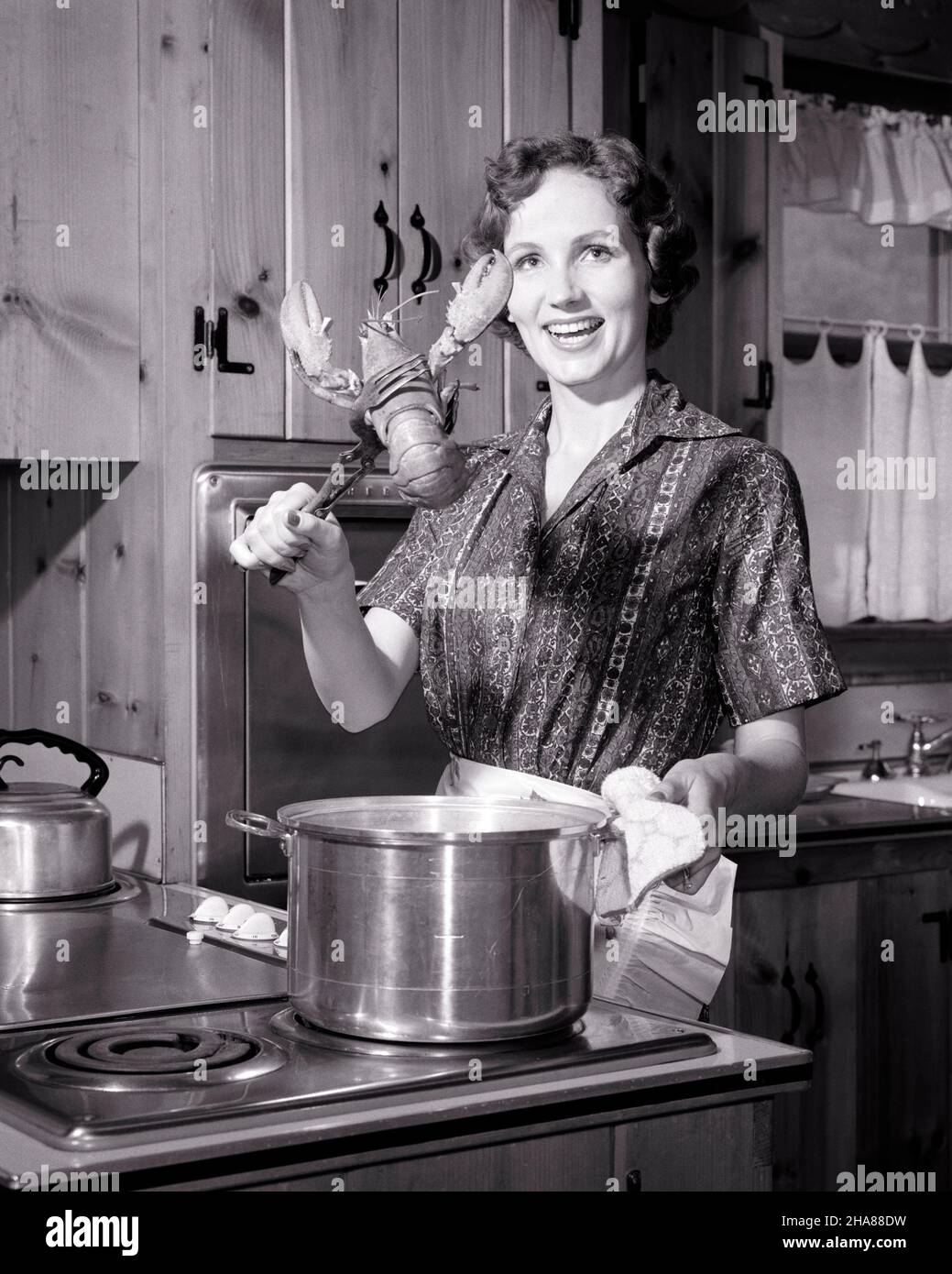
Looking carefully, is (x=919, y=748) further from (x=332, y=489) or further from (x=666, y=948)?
(x=332, y=489)

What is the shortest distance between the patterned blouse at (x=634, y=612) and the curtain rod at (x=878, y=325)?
1705mm

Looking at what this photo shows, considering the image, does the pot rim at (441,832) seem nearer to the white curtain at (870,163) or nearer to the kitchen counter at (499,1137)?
the kitchen counter at (499,1137)

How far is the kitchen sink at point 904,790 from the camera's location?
10.2 feet

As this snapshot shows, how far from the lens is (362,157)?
7.27 feet

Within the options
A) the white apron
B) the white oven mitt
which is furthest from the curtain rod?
the white oven mitt

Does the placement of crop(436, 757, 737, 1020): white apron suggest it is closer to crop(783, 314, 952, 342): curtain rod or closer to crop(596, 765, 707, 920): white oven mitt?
crop(596, 765, 707, 920): white oven mitt

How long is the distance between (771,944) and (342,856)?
157cm

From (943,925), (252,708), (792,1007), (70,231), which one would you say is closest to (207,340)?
(70,231)

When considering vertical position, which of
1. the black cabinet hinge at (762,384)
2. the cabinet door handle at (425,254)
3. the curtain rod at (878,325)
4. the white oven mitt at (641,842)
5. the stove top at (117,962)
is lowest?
the stove top at (117,962)

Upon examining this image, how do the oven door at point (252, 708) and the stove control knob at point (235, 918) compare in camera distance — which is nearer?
the stove control knob at point (235, 918)

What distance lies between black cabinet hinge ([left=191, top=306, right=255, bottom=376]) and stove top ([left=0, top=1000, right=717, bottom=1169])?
3.53ft

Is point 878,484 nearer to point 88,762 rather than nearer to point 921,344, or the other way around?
point 921,344

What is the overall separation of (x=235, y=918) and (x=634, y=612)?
52cm

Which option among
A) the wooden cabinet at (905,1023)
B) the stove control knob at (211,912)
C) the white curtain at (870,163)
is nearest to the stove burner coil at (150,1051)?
the stove control knob at (211,912)
